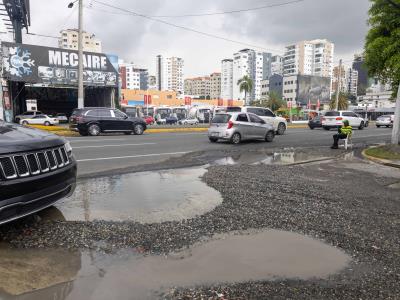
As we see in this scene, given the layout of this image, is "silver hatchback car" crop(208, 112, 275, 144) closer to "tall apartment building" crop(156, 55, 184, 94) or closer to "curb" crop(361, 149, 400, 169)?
"curb" crop(361, 149, 400, 169)

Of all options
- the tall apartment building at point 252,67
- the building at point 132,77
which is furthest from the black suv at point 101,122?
the building at point 132,77

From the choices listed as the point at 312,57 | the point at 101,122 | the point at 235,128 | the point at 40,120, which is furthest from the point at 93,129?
the point at 312,57

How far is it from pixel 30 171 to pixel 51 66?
1283 inches

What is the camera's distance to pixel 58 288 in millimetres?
3359

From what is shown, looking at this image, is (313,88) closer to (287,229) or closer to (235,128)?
(235,128)

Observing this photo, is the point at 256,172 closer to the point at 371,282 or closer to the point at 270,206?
the point at 270,206

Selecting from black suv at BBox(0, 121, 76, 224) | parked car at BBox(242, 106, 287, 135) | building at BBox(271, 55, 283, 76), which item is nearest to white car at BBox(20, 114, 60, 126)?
parked car at BBox(242, 106, 287, 135)

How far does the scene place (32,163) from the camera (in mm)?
4207

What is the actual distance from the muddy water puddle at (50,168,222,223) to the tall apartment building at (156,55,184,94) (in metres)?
147

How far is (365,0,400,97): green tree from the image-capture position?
13969 millimetres

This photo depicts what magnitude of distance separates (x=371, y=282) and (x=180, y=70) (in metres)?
156

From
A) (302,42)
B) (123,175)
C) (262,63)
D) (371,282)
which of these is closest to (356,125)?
(123,175)

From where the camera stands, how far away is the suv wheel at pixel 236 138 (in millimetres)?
17680

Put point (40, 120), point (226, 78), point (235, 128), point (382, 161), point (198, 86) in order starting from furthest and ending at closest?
point (198, 86)
point (226, 78)
point (40, 120)
point (235, 128)
point (382, 161)
